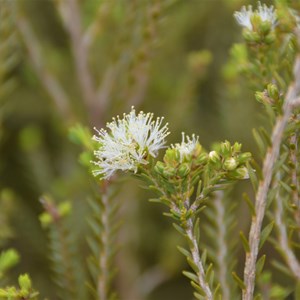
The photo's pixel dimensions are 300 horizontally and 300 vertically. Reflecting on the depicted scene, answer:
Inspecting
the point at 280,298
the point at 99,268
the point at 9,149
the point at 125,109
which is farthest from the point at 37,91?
the point at 280,298

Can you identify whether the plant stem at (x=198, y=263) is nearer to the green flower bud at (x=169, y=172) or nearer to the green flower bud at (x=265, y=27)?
the green flower bud at (x=169, y=172)

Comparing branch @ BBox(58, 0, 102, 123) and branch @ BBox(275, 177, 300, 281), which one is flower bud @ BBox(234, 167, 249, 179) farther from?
branch @ BBox(58, 0, 102, 123)

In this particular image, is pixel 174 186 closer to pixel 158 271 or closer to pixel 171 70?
pixel 158 271

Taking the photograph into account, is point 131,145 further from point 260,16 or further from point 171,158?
point 260,16

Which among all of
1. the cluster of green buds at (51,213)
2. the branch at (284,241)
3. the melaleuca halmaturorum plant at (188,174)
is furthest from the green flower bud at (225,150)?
the cluster of green buds at (51,213)

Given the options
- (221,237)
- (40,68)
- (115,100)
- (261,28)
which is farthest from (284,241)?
(40,68)
